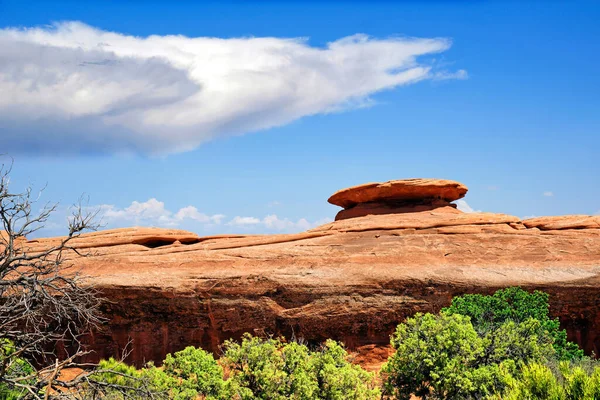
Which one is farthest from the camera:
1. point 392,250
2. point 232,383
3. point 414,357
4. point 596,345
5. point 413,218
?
point 413,218

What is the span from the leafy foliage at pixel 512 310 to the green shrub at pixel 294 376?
6.09 meters

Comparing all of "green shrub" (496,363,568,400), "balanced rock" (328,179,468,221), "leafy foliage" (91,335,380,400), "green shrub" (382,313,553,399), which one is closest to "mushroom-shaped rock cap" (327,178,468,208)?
"balanced rock" (328,179,468,221)

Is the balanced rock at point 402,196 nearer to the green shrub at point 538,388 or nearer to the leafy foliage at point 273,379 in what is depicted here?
the leafy foliage at point 273,379

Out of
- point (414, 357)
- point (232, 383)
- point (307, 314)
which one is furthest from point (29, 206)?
point (307, 314)

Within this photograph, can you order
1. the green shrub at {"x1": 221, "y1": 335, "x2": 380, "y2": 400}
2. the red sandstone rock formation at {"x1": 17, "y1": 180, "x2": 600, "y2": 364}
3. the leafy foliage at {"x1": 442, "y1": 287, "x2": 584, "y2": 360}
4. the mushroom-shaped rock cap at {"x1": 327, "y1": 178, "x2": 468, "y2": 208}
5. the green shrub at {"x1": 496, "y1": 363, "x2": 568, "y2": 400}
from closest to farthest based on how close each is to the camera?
the green shrub at {"x1": 496, "y1": 363, "x2": 568, "y2": 400} → the green shrub at {"x1": 221, "y1": 335, "x2": 380, "y2": 400} → the leafy foliage at {"x1": 442, "y1": 287, "x2": 584, "y2": 360} → the red sandstone rock formation at {"x1": 17, "y1": 180, "x2": 600, "y2": 364} → the mushroom-shaped rock cap at {"x1": 327, "y1": 178, "x2": 468, "y2": 208}

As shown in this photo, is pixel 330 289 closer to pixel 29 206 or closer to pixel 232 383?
pixel 232 383

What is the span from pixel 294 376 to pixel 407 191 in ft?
56.5

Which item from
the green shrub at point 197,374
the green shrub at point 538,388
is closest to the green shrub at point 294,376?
the green shrub at point 197,374

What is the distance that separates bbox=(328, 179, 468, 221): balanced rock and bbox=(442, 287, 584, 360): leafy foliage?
954 centimetres

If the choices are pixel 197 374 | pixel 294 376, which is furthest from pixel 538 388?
pixel 197 374

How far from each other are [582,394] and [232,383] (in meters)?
7.98

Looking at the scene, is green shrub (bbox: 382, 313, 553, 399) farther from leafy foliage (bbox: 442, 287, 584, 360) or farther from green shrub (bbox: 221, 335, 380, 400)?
leafy foliage (bbox: 442, 287, 584, 360)

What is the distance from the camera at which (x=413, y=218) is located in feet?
90.1

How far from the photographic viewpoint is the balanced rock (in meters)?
29.9
